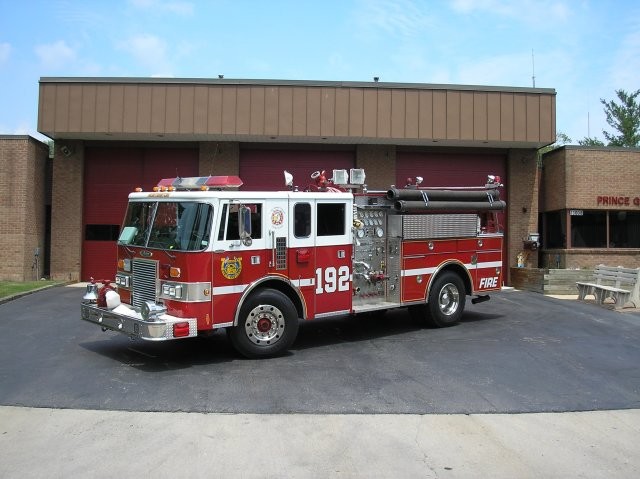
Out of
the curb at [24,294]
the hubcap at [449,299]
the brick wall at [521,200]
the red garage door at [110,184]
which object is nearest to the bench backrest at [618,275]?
the brick wall at [521,200]

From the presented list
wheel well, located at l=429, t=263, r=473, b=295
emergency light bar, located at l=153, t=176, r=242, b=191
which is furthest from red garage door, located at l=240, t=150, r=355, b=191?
emergency light bar, located at l=153, t=176, r=242, b=191

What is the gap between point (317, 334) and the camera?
10.1m

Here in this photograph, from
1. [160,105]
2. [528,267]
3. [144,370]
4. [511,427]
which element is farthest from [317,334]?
[528,267]

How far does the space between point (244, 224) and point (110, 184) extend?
1197 cm

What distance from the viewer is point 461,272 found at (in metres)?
11.1

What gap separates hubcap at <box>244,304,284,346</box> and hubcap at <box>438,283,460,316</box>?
4.01m

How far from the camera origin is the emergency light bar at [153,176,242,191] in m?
7.93

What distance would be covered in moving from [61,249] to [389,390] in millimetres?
14427

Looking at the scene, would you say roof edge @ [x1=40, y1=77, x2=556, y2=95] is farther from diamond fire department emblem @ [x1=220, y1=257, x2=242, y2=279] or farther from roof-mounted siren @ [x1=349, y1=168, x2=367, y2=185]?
diamond fire department emblem @ [x1=220, y1=257, x2=242, y2=279]

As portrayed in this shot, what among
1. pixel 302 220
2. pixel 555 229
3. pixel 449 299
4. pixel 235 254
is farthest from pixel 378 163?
pixel 235 254

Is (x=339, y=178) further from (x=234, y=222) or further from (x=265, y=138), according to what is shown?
(x=265, y=138)

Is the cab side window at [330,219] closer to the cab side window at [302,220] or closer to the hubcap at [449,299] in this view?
the cab side window at [302,220]

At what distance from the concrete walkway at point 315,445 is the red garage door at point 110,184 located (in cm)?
1295

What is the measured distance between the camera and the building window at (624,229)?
18.0 m
